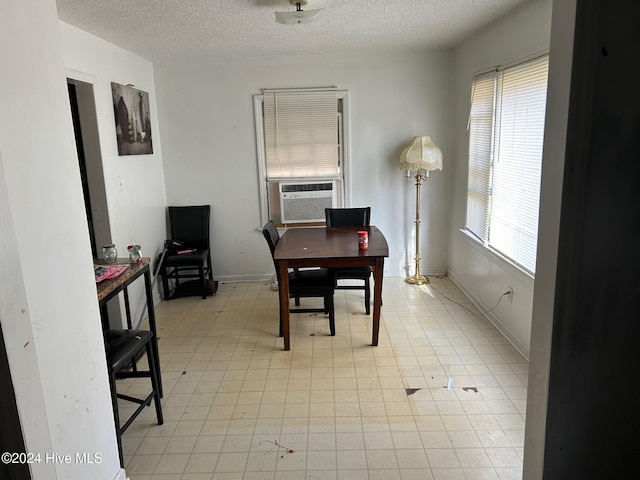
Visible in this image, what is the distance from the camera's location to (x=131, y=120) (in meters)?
3.86

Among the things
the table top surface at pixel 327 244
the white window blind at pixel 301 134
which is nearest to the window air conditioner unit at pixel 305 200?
the white window blind at pixel 301 134

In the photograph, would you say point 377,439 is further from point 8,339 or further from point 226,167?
point 226,167

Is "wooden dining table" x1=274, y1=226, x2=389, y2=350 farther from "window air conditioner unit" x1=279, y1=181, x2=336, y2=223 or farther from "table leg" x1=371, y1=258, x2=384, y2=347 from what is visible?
"window air conditioner unit" x1=279, y1=181, x2=336, y2=223

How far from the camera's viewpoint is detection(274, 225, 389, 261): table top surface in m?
3.09

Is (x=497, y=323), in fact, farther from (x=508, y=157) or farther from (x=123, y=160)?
(x=123, y=160)

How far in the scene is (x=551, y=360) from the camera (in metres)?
1.03

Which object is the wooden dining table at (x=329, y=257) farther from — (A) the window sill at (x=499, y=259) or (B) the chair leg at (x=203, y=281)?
(B) the chair leg at (x=203, y=281)

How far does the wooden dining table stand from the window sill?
902 mm

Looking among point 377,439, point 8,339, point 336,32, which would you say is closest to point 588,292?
point 8,339

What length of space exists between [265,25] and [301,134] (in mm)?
1481

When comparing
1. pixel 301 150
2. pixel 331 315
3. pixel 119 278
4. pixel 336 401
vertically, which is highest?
pixel 301 150

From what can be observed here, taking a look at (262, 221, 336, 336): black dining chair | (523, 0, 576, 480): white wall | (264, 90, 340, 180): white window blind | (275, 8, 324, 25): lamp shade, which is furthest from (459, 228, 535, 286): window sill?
(275, 8, 324, 25): lamp shade

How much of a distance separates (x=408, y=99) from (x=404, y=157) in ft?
2.21

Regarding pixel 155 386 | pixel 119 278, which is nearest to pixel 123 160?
pixel 119 278
